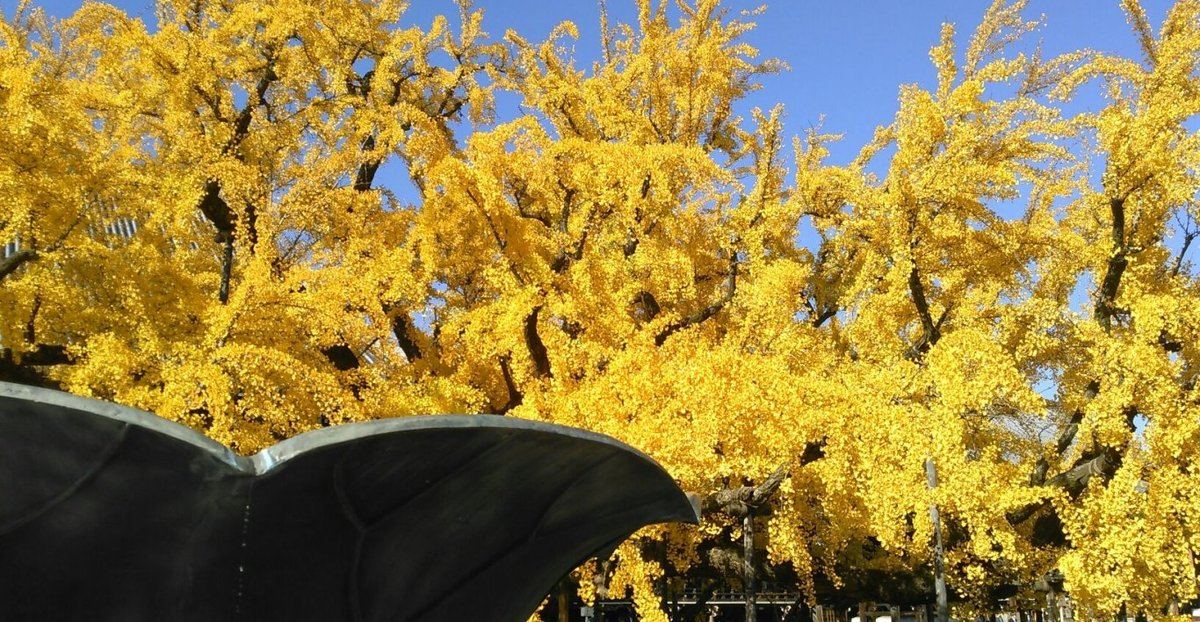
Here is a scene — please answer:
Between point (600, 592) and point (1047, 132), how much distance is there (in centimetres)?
738

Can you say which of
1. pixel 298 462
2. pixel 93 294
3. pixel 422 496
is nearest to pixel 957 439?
pixel 422 496

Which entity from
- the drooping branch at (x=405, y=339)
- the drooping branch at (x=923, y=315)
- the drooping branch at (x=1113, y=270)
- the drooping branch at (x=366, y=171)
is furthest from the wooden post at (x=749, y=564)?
the drooping branch at (x=366, y=171)

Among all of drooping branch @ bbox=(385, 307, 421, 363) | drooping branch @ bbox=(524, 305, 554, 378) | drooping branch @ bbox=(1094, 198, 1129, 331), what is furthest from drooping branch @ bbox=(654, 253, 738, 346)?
Answer: drooping branch @ bbox=(1094, 198, 1129, 331)

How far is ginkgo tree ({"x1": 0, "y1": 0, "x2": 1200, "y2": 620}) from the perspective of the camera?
26.7 feet

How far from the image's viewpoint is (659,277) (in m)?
11.0

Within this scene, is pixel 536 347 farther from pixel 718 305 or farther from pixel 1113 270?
pixel 1113 270

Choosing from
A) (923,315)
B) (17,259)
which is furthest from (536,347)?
(17,259)

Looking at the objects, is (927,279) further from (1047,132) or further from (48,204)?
(48,204)

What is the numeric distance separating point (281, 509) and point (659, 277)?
861 centimetres

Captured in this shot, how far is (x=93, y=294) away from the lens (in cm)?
895

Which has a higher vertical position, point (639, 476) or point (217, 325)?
point (217, 325)

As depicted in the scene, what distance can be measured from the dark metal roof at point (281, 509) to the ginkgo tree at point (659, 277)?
4.60 metres

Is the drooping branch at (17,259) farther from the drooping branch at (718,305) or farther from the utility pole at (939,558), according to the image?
the utility pole at (939,558)

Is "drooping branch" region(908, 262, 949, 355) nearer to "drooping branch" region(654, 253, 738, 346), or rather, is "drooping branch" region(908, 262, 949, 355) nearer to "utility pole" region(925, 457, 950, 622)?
"utility pole" region(925, 457, 950, 622)
